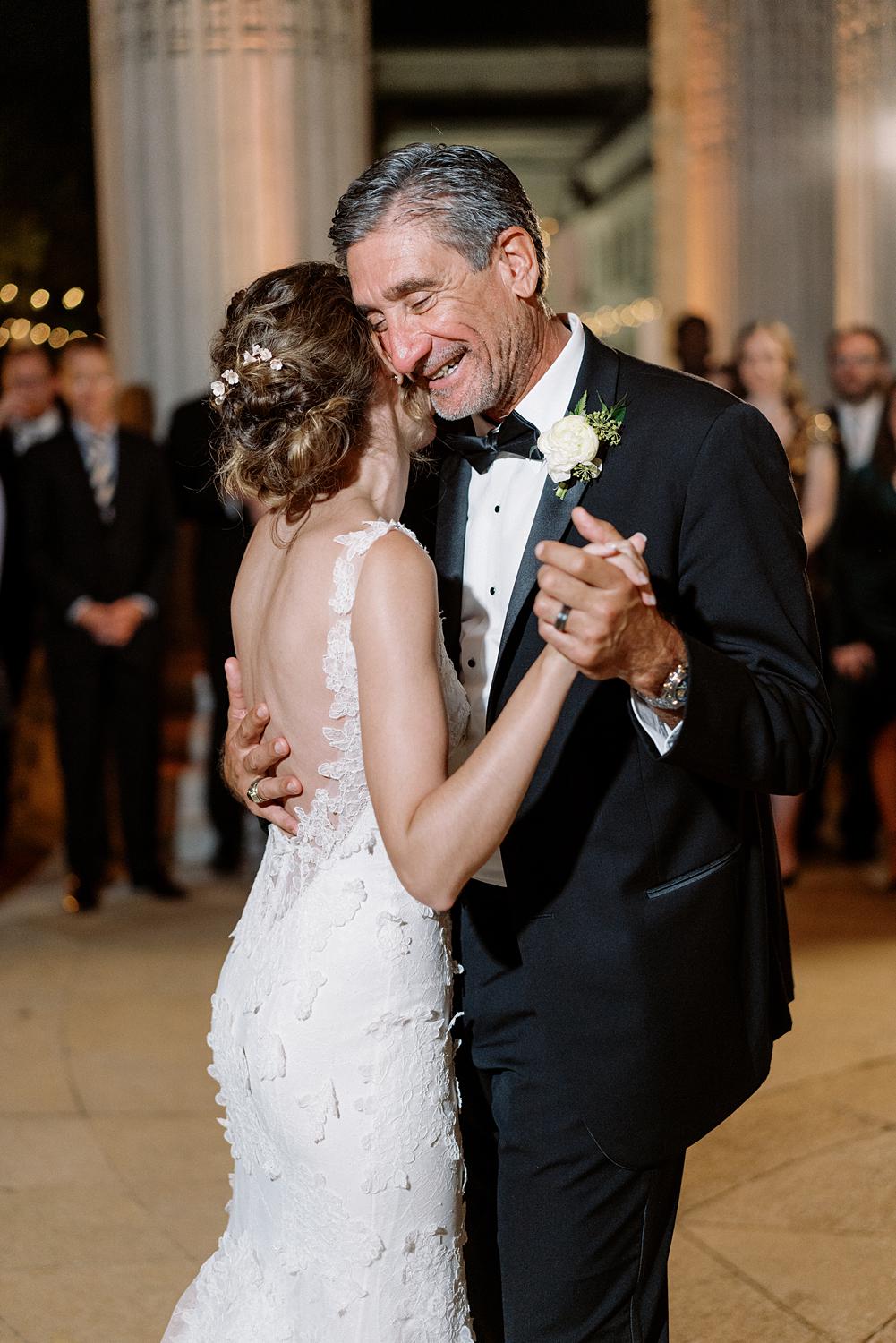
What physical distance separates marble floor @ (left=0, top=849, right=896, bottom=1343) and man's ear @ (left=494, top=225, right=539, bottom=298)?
2.07m

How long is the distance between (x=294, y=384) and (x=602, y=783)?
0.69 metres

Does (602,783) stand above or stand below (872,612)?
above

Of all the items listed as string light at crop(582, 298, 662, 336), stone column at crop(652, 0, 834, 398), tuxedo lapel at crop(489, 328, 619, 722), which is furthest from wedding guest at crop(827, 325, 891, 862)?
string light at crop(582, 298, 662, 336)

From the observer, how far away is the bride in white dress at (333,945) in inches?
81.8

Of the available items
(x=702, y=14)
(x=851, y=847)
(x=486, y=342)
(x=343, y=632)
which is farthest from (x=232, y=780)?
(x=702, y=14)

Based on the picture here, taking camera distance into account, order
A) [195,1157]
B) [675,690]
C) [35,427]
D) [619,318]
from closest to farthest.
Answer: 1. [675,690]
2. [195,1157]
3. [35,427]
4. [619,318]

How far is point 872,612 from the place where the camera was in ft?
20.4

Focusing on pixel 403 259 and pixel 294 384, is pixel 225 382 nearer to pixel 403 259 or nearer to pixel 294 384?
pixel 294 384

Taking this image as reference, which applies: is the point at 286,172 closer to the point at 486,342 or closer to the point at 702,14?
the point at 702,14

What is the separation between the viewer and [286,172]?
7.49 metres

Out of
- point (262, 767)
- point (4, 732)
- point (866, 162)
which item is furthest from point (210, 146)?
point (262, 767)

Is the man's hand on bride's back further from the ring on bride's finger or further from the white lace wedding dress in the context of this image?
the ring on bride's finger

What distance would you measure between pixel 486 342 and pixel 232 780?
2.51 ft

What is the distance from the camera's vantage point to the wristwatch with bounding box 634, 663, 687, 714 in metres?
1.78
